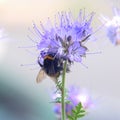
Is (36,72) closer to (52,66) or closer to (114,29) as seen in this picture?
(114,29)

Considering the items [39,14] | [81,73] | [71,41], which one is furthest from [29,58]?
[71,41]

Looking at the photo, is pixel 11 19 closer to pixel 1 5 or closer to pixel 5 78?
pixel 1 5

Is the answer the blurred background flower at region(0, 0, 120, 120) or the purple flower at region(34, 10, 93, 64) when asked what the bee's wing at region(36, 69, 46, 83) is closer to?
the purple flower at region(34, 10, 93, 64)

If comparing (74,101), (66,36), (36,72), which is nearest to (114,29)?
(74,101)

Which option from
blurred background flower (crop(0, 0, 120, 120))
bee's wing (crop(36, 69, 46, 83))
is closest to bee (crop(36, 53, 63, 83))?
bee's wing (crop(36, 69, 46, 83))

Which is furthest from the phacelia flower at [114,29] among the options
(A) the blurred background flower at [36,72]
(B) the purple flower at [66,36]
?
(A) the blurred background flower at [36,72]

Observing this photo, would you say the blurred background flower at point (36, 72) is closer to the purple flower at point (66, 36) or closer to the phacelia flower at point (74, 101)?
the phacelia flower at point (74, 101)

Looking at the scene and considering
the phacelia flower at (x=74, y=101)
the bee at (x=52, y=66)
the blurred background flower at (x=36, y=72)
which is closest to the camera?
the bee at (x=52, y=66)

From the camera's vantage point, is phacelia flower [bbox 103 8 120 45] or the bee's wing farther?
phacelia flower [bbox 103 8 120 45]
